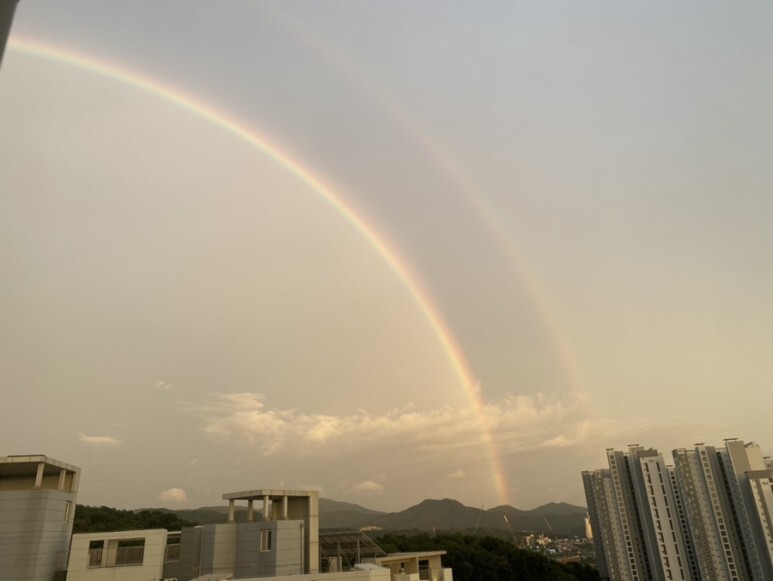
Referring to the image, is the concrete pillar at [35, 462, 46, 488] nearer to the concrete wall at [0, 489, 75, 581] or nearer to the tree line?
the concrete wall at [0, 489, 75, 581]

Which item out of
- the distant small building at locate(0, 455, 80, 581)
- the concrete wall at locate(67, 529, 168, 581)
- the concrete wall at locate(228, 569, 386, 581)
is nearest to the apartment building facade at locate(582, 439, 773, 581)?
the concrete wall at locate(228, 569, 386, 581)

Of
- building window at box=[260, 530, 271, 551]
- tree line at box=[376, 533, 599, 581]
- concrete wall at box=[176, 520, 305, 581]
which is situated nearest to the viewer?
concrete wall at box=[176, 520, 305, 581]

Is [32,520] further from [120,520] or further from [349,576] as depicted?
[120,520]

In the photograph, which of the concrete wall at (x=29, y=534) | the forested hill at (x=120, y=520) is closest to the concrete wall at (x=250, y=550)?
the concrete wall at (x=29, y=534)

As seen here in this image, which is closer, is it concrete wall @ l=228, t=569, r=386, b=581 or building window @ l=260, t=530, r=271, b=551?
concrete wall @ l=228, t=569, r=386, b=581

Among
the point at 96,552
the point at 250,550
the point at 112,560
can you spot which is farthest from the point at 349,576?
the point at 96,552

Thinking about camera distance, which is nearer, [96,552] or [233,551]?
[96,552]

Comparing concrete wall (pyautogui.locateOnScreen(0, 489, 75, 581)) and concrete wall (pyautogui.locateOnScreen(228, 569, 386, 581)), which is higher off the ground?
concrete wall (pyautogui.locateOnScreen(0, 489, 75, 581))

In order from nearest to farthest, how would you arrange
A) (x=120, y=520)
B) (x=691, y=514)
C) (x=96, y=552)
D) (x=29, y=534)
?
1. (x=29, y=534)
2. (x=96, y=552)
3. (x=120, y=520)
4. (x=691, y=514)
